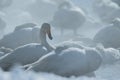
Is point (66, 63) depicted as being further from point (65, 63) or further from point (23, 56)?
point (23, 56)

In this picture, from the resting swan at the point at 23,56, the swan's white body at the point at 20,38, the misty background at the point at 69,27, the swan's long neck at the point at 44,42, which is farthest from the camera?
the swan's white body at the point at 20,38

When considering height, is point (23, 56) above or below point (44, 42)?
below

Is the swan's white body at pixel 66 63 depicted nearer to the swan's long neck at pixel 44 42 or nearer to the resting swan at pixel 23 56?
the resting swan at pixel 23 56

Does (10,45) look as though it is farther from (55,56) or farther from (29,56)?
(55,56)

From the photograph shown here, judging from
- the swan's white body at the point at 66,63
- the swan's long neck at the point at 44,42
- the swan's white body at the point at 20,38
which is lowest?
the swan's white body at the point at 66,63

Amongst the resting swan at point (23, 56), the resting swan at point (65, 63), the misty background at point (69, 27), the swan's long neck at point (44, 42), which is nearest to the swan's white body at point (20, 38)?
the misty background at point (69, 27)

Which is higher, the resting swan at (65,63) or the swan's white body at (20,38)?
the swan's white body at (20,38)

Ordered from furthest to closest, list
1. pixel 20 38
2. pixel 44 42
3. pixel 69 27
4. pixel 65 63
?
pixel 69 27 < pixel 20 38 < pixel 44 42 < pixel 65 63

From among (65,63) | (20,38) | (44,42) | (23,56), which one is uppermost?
(20,38)

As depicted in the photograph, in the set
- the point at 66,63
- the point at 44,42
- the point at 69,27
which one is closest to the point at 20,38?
the point at 44,42

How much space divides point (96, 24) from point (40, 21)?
2.92m

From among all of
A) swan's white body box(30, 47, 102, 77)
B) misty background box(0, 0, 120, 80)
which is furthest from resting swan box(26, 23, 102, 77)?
misty background box(0, 0, 120, 80)

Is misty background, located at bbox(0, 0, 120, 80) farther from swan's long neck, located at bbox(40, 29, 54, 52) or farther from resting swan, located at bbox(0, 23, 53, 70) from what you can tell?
swan's long neck, located at bbox(40, 29, 54, 52)

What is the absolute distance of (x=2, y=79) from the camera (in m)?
1.80
